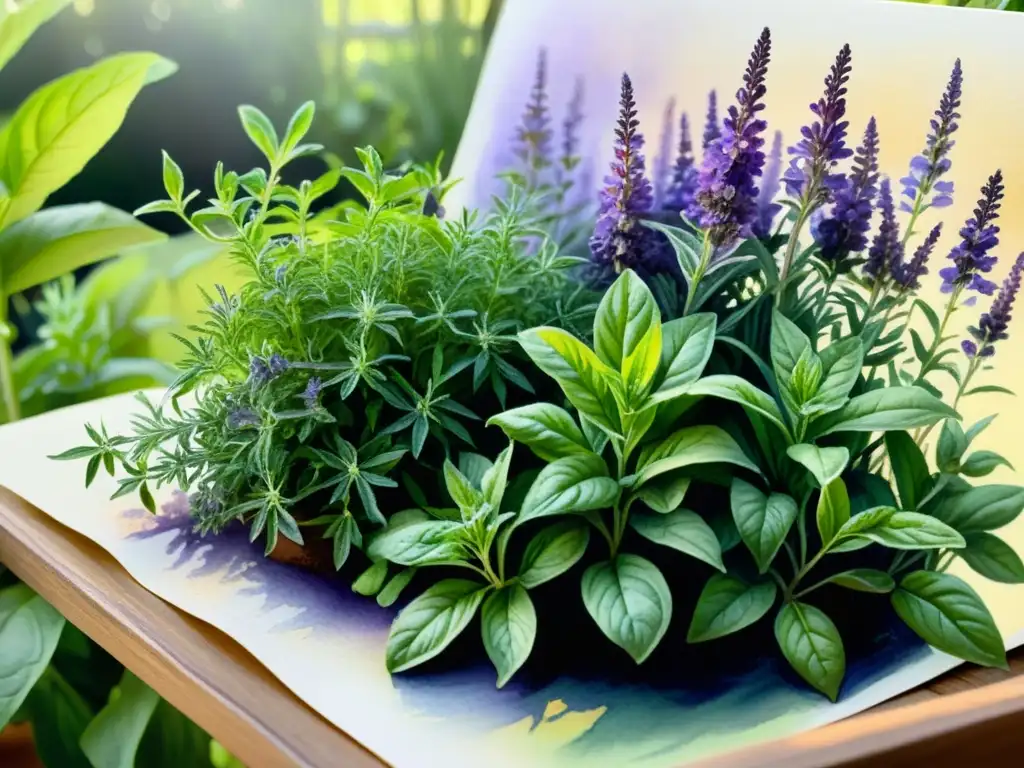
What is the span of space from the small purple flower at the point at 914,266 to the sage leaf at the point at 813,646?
0.60ft

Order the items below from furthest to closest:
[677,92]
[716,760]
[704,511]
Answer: [677,92]
[704,511]
[716,760]

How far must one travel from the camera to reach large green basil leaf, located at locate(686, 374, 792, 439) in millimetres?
424

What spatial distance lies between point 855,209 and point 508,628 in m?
0.29

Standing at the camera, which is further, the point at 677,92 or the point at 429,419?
the point at 677,92

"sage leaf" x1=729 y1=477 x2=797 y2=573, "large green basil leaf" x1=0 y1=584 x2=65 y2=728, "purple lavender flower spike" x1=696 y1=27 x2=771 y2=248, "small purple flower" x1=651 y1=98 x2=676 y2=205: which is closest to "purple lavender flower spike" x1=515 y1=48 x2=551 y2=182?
"small purple flower" x1=651 y1=98 x2=676 y2=205

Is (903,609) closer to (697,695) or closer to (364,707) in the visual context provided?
(697,695)

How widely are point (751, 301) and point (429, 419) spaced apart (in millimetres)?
188

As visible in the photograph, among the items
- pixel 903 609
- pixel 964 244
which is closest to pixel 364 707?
pixel 903 609

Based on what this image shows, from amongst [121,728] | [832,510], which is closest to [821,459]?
[832,510]

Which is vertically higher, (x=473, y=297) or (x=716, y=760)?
(x=473, y=297)

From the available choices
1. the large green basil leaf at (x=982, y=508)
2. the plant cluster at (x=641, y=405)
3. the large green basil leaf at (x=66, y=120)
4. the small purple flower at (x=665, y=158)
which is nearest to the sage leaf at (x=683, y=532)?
the plant cluster at (x=641, y=405)

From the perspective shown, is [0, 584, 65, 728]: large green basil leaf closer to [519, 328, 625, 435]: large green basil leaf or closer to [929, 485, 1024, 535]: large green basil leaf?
[519, 328, 625, 435]: large green basil leaf

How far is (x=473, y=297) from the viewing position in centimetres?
52

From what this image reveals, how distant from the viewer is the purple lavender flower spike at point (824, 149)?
1.43ft
